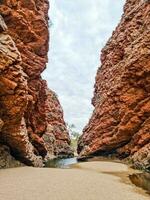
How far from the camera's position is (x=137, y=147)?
52688 millimetres

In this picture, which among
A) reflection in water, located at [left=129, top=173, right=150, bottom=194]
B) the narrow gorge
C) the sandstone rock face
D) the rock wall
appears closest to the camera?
reflection in water, located at [left=129, top=173, right=150, bottom=194]

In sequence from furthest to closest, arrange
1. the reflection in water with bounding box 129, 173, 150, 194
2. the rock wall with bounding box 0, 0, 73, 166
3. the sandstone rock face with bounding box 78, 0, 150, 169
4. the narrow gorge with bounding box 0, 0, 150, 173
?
the sandstone rock face with bounding box 78, 0, 150, 169
the narrow gorge with bounding box 0, 0, 150, 173
the rock wall with bounding box 0, 0, 73, 166
the reflection in water with bounding box 129, 173, 150, 194

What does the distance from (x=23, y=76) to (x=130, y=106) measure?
27.4 metres

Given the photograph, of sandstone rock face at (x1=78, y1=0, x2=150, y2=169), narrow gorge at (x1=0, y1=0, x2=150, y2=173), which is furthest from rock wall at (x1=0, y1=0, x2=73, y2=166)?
sandstone rock face at (x1=78, y1=0, x2=150, y2=169)

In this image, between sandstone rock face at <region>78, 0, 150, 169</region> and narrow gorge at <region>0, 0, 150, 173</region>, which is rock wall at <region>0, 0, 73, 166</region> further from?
sandstone rock face at <region>78, 0, 150, 169</region>

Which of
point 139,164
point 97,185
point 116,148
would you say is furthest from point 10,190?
point 116,148

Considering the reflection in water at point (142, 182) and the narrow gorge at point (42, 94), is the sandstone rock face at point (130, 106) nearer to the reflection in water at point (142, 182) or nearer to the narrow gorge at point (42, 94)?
the narrow gorge at point (42, 94)

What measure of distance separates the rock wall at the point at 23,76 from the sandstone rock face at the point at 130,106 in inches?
520

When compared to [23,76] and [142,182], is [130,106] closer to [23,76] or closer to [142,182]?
[23,76]

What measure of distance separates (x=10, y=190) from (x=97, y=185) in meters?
6.53

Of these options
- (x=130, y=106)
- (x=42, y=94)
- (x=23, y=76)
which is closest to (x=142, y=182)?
(x=23, y=76)

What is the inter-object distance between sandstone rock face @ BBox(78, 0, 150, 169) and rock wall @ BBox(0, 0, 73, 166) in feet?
43.3

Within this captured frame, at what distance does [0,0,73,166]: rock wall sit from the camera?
1283 inches

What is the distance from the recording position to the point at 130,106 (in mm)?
58688
